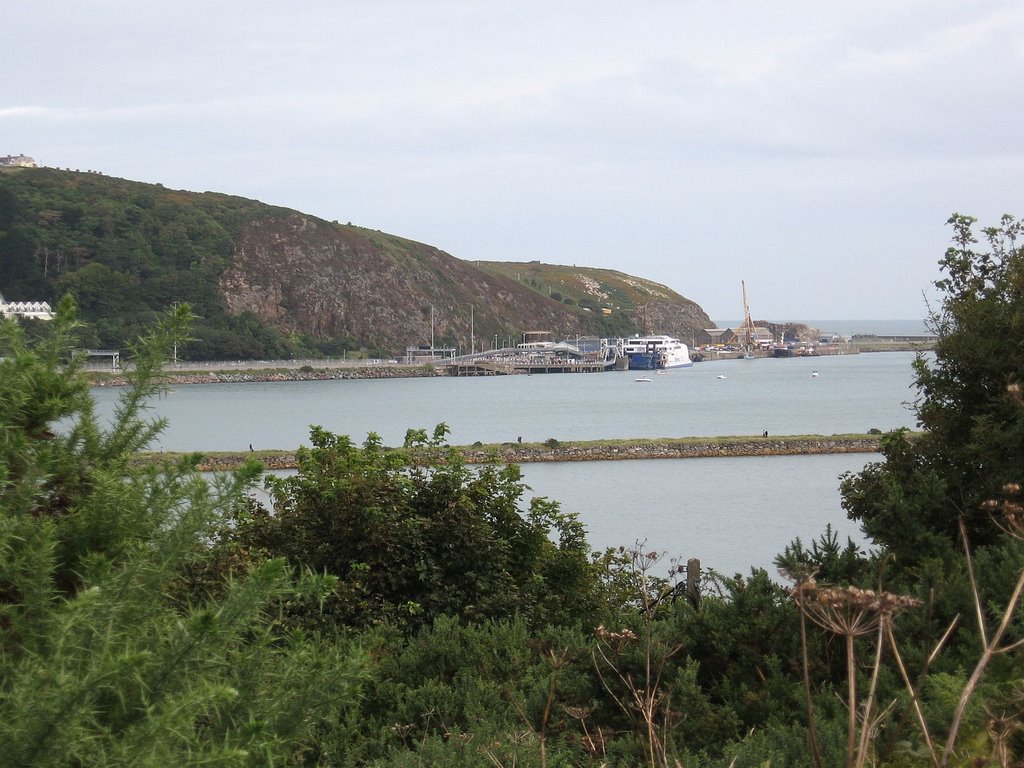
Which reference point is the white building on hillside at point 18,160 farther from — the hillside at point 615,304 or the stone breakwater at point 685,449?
the stone breakwater at point 685,449

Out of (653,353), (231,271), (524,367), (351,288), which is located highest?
(231,271)

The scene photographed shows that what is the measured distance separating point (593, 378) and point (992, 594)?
364 feet

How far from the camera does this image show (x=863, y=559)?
19.2ft

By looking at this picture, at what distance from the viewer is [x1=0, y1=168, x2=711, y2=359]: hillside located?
10244 cm

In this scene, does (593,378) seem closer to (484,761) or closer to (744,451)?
(744,451)

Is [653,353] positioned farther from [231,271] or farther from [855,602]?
[855,602]

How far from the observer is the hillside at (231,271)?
102 meters

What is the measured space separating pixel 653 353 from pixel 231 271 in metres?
51.1

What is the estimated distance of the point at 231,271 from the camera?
11469 centimetres

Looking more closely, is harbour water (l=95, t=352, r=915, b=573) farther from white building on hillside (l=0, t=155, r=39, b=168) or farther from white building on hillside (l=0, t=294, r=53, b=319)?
white building on hillside (l=0, t=155, r=39, b=168)

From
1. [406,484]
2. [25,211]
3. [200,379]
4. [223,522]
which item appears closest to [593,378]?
[200,379]

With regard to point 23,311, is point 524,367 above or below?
below

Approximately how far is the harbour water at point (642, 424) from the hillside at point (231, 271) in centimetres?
1450

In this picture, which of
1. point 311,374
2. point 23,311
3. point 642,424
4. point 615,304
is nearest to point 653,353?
point 311,374
